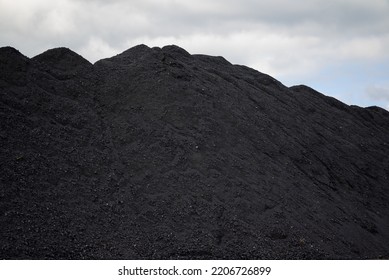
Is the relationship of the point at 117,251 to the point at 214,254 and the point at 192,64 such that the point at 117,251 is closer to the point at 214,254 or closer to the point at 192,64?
the point at 214,254

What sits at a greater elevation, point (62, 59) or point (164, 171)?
point (62, 59)

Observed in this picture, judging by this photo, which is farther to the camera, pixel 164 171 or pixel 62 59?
pixel 62 59

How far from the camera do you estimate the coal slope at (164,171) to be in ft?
24.0

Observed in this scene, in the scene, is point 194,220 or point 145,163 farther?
point 145,163

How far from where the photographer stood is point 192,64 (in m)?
13.0

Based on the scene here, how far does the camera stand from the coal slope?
732 centimetres

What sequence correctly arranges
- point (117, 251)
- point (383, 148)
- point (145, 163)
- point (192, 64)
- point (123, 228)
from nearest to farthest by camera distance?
point (117, 251) → point (123, 228) → point (145, 163) → point (192, 64) → point (383, 148)

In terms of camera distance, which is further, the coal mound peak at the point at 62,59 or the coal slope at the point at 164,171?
the coal mound peak at the point at 62,59

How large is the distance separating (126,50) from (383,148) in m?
10.3

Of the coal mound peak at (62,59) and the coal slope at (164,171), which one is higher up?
the coal mound peak at (62,59)

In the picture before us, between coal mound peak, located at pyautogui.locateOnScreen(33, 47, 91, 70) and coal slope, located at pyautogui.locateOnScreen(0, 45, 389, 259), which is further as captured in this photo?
coal mound peak, located at pyautogui.locateOnScreen(33, 47, 91, 70)

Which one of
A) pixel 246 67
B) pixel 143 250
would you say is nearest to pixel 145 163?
pixel 143 250

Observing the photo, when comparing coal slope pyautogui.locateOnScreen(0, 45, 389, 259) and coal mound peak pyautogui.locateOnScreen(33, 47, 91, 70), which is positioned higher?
coal mound peak pyautogui.locateOnScreen(33, 47, 91, 70)

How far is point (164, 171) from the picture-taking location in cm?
878
